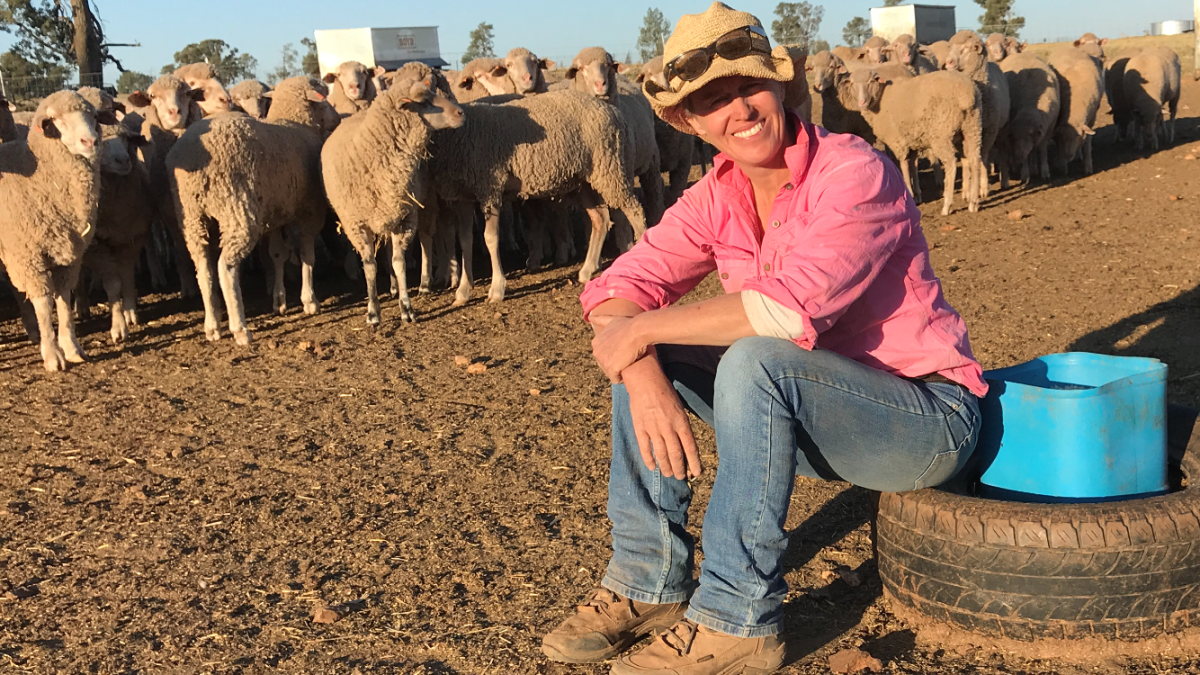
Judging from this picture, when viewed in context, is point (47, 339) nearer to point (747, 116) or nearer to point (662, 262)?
point (662, 262)

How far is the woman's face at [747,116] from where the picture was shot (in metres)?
2.65

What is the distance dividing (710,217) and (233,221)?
18.1 feet

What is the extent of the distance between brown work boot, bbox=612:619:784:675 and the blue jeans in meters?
0.03

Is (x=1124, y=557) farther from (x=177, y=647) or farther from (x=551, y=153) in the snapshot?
(x=551, y=153)

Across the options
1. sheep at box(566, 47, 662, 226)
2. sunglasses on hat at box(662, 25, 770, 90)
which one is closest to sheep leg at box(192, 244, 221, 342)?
sheep at box(566, 47, 662, 226)

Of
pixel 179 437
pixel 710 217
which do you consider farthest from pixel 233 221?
pixel 710 217

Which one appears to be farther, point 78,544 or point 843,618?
point 78,544

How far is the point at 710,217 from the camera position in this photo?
9.69ft

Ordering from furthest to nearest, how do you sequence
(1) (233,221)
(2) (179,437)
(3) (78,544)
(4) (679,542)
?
(1) (233,221)
(2) (179,437)
(3) (78,544)
(4) (679,542)

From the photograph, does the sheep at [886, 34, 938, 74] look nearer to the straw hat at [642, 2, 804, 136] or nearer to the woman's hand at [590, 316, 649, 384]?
the straw hat at [642, 2, 804, 136]

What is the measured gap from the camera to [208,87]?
1050 cm

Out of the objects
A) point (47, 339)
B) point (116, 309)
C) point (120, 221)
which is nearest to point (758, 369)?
point (47, 339)

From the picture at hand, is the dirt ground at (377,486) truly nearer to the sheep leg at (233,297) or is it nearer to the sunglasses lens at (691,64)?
the sheep leg at (233,297)

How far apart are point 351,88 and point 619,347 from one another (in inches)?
361
